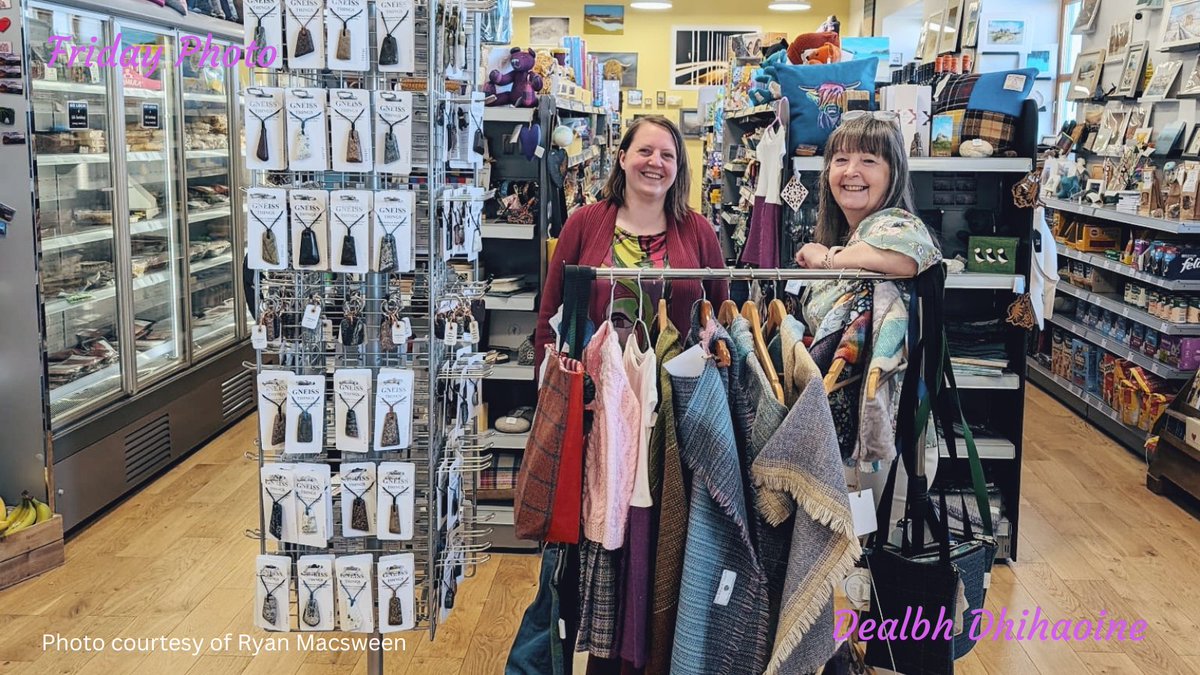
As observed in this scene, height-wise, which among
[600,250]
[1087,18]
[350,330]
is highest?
[1087,18]

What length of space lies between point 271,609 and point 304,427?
0.50m

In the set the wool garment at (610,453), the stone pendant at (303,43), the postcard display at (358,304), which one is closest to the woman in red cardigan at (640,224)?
the postcard display at (358,304)

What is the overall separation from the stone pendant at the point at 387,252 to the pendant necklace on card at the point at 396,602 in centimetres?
79

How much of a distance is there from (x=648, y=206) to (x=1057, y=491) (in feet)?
9.84

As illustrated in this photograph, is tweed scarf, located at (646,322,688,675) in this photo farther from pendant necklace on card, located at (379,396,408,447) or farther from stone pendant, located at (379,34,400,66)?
stone pendant, located at (379,34,400,66)

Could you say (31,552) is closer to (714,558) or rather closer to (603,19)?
(714,558)

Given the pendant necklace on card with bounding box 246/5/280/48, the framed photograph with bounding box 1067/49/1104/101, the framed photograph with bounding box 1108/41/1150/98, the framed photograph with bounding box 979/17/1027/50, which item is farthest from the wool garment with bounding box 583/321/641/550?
the framed photograph with bounding box 979/17/1027/50

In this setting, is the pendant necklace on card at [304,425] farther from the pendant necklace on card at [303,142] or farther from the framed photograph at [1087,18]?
the framed photograph at [1087,18]

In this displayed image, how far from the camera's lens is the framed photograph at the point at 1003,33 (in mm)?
8883

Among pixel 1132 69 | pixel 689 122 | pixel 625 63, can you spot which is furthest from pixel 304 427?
pixel 625 63

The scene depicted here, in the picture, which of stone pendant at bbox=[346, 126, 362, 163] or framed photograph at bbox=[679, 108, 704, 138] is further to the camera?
framed photograph at bbox=[679, 108, 704, 138]

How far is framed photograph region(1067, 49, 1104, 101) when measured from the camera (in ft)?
24.4

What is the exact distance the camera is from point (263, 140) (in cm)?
269

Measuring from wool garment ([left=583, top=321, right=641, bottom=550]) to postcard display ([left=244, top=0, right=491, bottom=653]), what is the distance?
745mm
